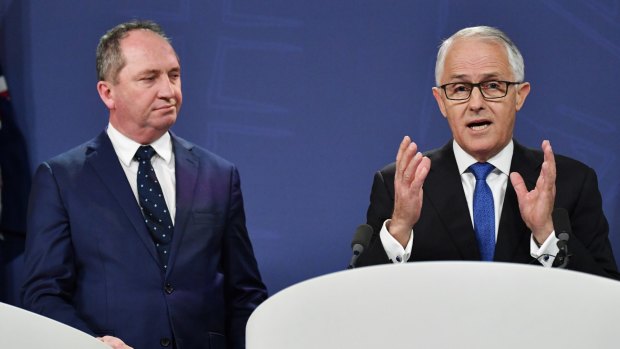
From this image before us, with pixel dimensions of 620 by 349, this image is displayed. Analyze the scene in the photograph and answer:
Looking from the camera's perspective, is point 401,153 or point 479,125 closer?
point 401,153

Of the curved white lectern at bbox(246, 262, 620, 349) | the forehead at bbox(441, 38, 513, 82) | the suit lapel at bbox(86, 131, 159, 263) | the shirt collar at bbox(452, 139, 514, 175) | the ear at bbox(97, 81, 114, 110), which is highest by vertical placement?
the curved white lectern at bbox(246, 262, 620, 349)

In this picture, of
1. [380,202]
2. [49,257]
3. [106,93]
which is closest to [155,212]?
[49,257]

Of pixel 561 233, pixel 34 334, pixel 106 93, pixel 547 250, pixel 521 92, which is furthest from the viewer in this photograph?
pixel 106 93

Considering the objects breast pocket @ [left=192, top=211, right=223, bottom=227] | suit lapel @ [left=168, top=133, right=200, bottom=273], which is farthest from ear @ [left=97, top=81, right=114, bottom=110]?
breast pocket @ [left=192, top=211, right=223, bottom=227]

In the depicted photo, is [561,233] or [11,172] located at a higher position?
[561,233]

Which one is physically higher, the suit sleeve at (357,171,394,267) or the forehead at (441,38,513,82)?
the forehead at (441,38,513,82)

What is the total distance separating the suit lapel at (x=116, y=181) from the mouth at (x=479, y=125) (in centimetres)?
86

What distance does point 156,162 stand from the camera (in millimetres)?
2572

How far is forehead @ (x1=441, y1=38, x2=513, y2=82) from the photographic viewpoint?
2.38 m

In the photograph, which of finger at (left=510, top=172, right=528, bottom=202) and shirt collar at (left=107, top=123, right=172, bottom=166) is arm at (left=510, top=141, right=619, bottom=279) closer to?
finger at (left=510, top=172, right=528, bottom=202)

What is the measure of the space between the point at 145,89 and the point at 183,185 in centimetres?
29

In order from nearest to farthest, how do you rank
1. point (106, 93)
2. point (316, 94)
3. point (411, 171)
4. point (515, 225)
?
point (411, 171) < point (515, 225) < point (106, 93) < point (316, 94)

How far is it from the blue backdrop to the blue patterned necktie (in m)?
0.74

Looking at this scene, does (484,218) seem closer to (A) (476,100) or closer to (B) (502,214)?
(B) (502,214)
